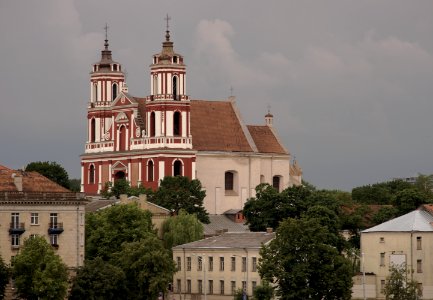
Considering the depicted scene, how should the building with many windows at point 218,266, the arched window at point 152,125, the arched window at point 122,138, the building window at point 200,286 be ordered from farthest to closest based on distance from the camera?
1. the arched window at point 122,138
2. the arched window at point 152,125
3. the building window at point 200,286
4. the building with many windows at point 218,266

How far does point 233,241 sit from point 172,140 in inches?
2007

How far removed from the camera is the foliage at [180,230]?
14362 cm

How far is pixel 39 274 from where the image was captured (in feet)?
373

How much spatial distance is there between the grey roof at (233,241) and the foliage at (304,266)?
11.1m

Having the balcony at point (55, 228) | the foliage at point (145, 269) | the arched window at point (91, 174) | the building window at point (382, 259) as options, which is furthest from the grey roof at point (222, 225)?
the balcony at point (55, 228)

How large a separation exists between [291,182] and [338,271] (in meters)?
82.4

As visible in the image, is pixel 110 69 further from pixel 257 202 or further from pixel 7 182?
pixel 7 182

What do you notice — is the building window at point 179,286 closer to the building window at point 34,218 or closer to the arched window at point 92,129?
the building window at point 34,218

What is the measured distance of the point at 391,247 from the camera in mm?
130750

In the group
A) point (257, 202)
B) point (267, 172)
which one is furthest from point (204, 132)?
point (257, 202)

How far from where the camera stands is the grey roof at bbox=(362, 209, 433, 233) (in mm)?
130250

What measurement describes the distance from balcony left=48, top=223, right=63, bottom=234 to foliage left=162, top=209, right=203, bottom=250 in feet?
71.0

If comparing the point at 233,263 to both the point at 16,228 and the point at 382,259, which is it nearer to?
the point at 382,259

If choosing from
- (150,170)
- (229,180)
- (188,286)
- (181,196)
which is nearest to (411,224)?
(188,286)
